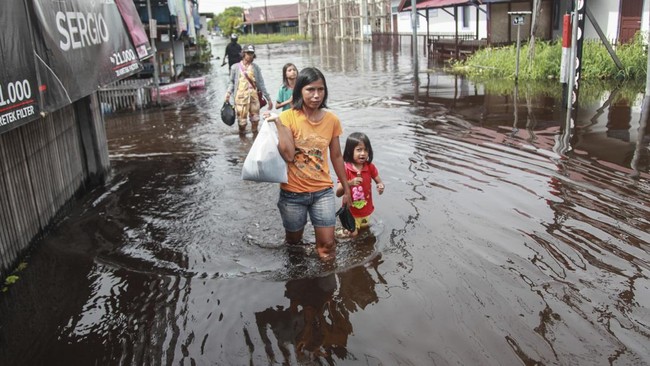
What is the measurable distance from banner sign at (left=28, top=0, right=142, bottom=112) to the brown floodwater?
1.51m

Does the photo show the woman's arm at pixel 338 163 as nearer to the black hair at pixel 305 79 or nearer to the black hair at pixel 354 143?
the black hair at pixel 305 79

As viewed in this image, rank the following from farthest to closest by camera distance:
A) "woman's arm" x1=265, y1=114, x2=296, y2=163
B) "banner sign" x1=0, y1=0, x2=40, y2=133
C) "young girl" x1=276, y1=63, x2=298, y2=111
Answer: "young girl" x1=276, y1=63, x2=298, y2=111, "woman's arm" x1=265, y1=114, x2=296, y2=163, "banner sign" x1=0, y1=0, x2=40, y2=133

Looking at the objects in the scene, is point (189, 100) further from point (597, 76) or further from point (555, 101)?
point (597, 76)

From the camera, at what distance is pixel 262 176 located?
4.55 meters

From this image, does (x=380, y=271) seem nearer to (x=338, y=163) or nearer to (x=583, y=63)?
(x=338, y=163)

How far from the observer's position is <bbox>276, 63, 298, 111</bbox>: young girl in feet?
26.6

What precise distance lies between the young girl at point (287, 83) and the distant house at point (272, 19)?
3119 inches

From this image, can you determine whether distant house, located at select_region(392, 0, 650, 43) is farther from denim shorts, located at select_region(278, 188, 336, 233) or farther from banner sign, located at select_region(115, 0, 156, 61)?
denim shorts, located at select_region(278, 188, 336, 233)

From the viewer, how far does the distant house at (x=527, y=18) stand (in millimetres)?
18344

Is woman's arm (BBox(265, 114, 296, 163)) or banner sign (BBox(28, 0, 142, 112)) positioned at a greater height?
banner sign (BBox(28, 0, 142, 112))

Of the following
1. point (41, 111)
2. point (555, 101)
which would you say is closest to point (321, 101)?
point (41, 111)

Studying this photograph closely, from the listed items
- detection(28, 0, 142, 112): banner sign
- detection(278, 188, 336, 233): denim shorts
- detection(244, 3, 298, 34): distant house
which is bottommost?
detection(278, 188, 336, 233): denim shorts

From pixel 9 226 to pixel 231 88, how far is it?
19.3ft

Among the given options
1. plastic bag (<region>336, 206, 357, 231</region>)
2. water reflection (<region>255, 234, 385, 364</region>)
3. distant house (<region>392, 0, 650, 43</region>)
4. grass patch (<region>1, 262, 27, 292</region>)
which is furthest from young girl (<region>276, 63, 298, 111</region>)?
distant house (<region>392, 0, 650, 43</region>)
